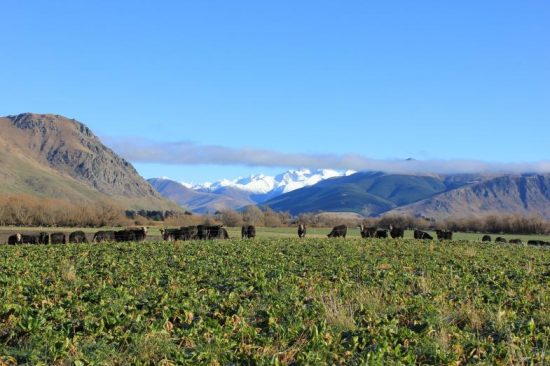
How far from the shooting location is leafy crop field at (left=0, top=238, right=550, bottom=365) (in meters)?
10.7

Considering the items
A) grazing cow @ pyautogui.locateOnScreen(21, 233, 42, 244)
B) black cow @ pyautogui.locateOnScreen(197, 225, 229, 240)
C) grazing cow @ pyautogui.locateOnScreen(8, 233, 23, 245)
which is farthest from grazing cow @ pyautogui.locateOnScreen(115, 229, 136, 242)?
grazing cow @ pyautogui.locateOnScreen(8, 233, 23, 245)

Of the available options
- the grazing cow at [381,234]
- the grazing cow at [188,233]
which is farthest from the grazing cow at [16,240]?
the grazing cow at [381,234]

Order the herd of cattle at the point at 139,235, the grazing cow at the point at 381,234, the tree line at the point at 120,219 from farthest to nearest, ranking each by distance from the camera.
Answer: the tree line at the point at 120,219, the grazing cow at the point at 381,234, the herd of cattle at the point at 139,235

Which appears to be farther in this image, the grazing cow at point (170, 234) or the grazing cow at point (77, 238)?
the grazing cow at point (170, 234)

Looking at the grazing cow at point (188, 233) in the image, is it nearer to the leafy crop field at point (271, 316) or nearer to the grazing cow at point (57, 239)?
the grazing cow at point (57, 239)

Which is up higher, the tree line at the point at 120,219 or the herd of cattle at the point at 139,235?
the tree line at the point at 120,219

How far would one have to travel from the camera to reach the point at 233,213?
137625 millimetres

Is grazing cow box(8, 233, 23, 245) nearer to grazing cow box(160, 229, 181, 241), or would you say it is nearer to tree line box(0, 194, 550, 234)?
grazing cow box(160, 229, 181, 241)

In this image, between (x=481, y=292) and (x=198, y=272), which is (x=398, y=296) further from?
(x=198, y=272)

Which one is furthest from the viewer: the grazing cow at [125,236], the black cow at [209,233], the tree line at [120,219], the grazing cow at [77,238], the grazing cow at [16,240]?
the tree line at [120,219]

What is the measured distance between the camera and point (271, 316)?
13.1m

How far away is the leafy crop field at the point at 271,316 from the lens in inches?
421

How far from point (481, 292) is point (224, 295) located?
7244 mm

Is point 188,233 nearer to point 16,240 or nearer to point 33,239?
point 33,239
